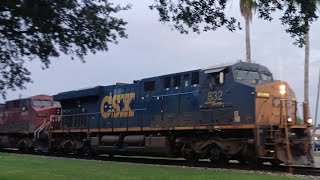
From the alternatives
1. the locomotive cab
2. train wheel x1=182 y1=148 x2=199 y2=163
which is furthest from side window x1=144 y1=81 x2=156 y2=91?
train wheel x1=182 y1=148 x2=199 y2=163

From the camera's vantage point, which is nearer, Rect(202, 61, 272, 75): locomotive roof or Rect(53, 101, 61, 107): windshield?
Rect(202, 61, 272, 75): locomotive roof

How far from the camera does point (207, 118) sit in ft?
61.3

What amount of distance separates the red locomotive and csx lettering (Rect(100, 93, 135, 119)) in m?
5.74

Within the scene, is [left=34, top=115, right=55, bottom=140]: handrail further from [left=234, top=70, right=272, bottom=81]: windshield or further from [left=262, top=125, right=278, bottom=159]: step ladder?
[left=262, top=125, right=278, bottom=159]: step ladder

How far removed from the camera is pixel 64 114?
94.3 feet

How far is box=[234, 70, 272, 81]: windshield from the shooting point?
1814 cm

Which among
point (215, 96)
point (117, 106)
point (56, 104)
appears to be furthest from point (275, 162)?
point (56, 104)

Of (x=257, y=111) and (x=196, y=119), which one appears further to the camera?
(x=196, y=119)

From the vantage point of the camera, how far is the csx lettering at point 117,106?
76.7 ft

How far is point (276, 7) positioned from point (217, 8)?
126 cm

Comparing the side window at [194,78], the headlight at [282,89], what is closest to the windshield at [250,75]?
the headlight at [282,89]

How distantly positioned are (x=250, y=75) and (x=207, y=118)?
96.8 inches

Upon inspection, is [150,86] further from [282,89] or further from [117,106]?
[282,89]

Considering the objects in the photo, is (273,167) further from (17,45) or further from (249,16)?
(249,16)
